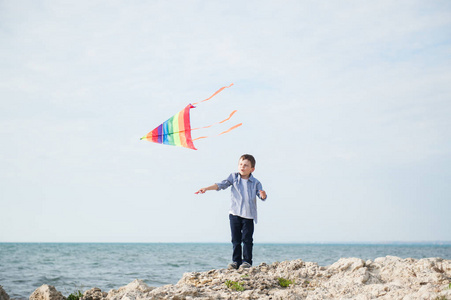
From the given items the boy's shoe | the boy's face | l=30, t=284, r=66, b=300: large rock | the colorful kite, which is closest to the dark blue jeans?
the boy's shoe

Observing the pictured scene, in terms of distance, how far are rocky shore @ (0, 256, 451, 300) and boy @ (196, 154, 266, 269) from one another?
1.31ft

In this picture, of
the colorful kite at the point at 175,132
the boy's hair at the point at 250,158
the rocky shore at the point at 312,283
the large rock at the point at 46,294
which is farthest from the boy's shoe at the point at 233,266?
the large rock at the point at 46,294

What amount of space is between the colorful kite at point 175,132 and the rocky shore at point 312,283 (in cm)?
201

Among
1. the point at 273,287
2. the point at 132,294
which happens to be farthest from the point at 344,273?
the point at 132,294

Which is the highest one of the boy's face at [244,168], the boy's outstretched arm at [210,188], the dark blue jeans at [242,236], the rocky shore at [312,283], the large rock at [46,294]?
the boy's face at [244,168]

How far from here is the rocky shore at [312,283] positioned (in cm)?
457

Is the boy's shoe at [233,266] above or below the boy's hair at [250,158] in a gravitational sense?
below

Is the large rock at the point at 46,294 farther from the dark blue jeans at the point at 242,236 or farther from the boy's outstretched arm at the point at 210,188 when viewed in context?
the dark blue jeans at the point at 242,236

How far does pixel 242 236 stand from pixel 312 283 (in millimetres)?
1391

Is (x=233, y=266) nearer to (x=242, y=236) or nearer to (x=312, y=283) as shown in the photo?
(x=242, y=236)

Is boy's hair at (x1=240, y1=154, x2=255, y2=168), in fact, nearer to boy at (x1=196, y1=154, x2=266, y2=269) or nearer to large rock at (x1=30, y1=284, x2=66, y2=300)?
boy at (x1=196, y1=154, x2=266, y2=269)

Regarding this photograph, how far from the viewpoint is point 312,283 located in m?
5.37

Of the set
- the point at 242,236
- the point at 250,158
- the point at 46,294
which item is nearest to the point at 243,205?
the point at 242,236

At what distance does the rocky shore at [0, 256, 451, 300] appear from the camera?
4570 mm
